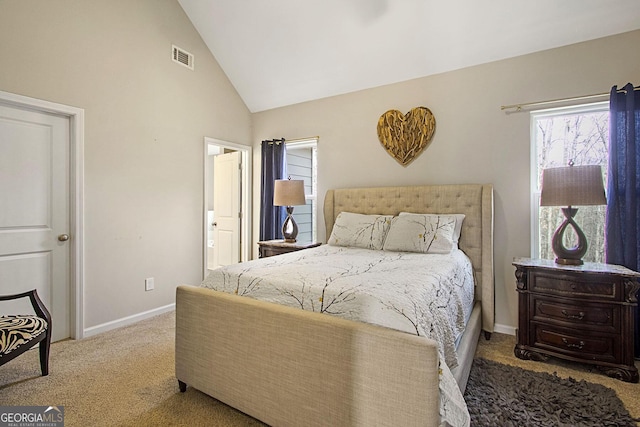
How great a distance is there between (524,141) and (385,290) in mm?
2276

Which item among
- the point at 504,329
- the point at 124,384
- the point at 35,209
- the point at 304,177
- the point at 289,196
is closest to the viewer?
the point at 124,384

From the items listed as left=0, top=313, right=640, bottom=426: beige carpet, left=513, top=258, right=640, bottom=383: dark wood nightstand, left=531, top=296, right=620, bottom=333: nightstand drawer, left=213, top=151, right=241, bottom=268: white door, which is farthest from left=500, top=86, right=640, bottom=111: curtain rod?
left=213, top=151, right=241, bottom=268: white door

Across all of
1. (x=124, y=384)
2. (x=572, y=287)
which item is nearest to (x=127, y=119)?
(x=124, y=384)

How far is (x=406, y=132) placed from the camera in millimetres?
3406

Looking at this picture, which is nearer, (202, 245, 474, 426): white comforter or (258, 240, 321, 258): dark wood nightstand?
(202, 245, 474, 426): white comforter

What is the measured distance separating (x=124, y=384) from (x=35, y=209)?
1659 mm

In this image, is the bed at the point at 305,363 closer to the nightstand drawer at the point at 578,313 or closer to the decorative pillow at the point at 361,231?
the nightstand drawer at the point at 578,313

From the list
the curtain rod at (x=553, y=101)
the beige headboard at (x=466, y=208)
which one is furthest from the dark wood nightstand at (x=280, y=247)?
the curtain rod at (x=553, y=101)

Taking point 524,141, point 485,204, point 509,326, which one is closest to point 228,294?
point 485,204

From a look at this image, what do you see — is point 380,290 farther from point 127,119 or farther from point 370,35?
point 127,119

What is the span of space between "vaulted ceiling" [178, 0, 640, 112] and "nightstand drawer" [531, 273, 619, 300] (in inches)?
79.4

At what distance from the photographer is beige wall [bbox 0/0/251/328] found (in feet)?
8.37

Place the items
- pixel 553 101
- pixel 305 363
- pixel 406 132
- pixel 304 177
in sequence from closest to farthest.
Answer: pixel 305 363 → pixel 553 101 → pixel 406 132 → pixel 304 177

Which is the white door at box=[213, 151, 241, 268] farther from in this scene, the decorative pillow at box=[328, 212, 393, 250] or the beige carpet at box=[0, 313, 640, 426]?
the beige carpet at box=[0, 313, 640, 426]
